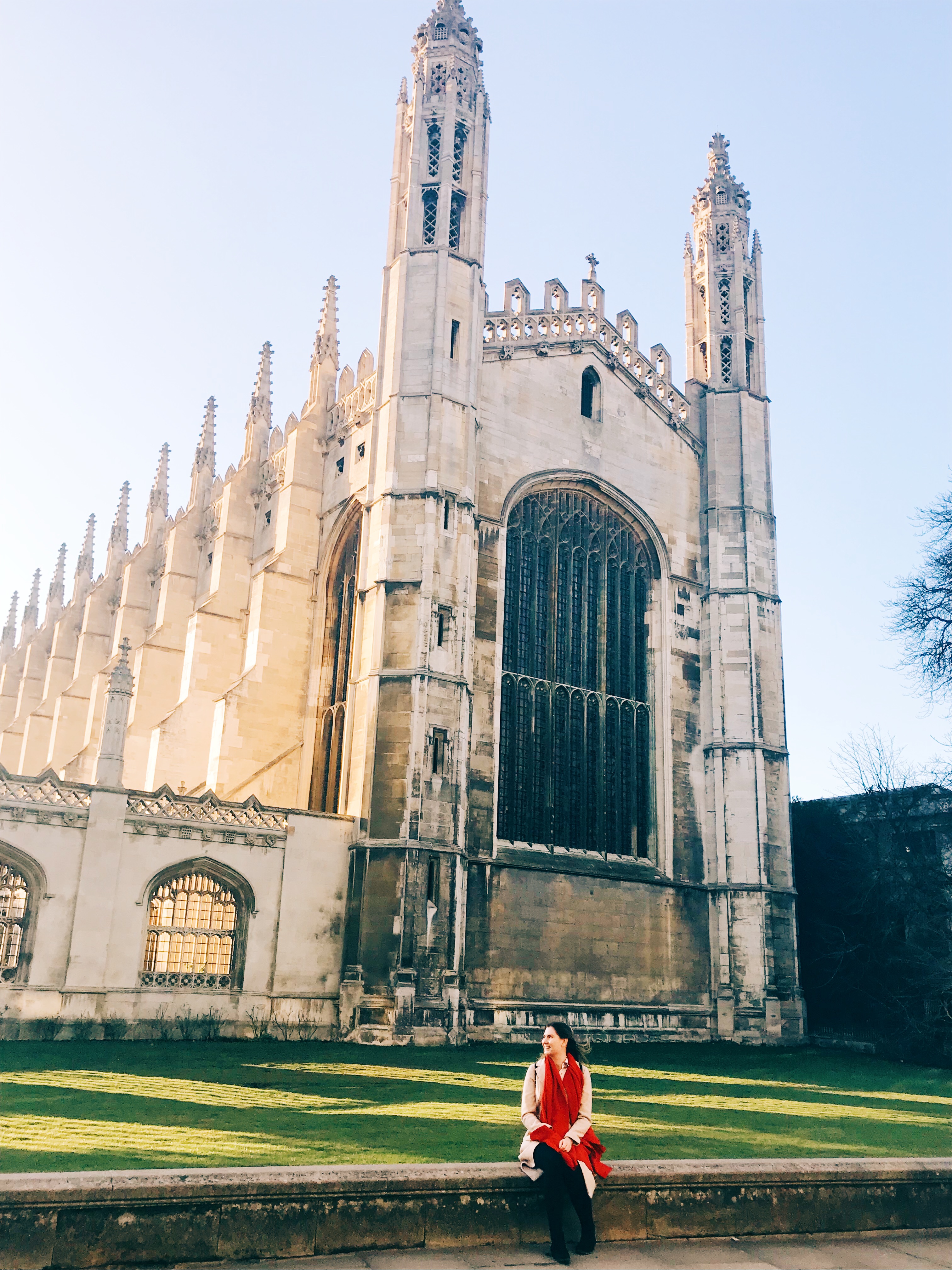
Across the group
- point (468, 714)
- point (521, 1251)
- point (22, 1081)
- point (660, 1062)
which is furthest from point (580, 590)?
point (521, 1251)

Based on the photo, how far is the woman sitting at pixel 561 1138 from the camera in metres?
6.11

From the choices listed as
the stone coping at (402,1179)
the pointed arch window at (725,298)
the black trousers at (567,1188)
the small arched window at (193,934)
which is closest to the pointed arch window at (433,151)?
the pointed arch window at (725,298)

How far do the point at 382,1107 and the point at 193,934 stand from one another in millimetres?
9400

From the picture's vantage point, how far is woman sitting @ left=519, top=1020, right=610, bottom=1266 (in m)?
6.11

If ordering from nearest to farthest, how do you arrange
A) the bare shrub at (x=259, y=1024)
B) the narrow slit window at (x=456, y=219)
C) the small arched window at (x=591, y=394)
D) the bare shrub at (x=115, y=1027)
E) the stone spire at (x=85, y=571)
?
1. the bare shrub at (x=115, y=1027)
2. the bare shrub at (x=259, y=1024)
3. the narrow slit window at (x=456, y=219)
4. the small arched window at (x=591, y=394)
5. the stone spire at (x=85, y=571)

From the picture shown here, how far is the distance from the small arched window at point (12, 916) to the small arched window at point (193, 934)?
2076 millimetres

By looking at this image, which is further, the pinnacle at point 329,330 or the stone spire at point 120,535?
the stone spire at point 120,535

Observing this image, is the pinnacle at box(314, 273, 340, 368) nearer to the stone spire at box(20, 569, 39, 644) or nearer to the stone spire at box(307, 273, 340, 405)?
the stone spire at box(307, 273, 340, 405)

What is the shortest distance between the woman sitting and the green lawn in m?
1.34

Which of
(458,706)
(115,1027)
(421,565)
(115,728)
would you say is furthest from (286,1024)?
(421,565)

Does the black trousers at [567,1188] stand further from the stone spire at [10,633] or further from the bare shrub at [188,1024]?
the stone spire at [10,633]

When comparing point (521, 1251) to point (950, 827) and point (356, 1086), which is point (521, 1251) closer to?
point (356, 1086)

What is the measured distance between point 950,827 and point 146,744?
2083cm

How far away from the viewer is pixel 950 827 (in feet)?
79.6
